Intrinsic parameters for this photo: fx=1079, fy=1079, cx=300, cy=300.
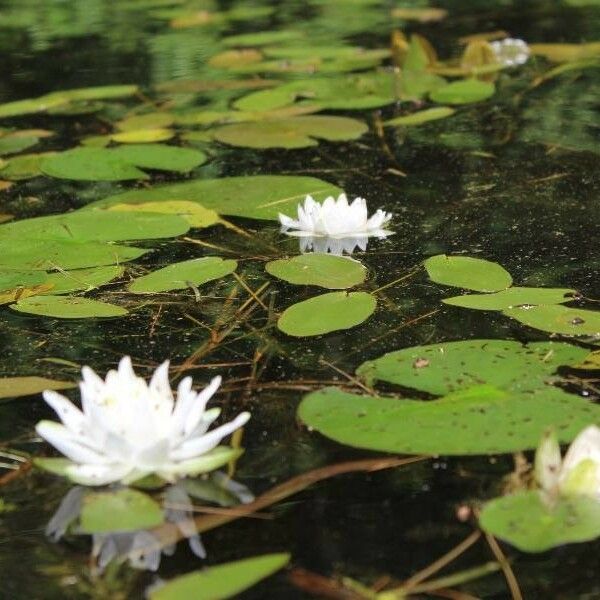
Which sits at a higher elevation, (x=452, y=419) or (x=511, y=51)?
(x=452, y=419)

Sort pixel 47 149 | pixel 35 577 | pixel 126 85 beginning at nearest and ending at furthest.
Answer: pixel 35 577, pixel 47 149, pixel 126 85

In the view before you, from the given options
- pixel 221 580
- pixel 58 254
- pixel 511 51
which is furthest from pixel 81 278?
pixel 511 51

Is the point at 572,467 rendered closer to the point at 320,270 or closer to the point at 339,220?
the point at 320,270

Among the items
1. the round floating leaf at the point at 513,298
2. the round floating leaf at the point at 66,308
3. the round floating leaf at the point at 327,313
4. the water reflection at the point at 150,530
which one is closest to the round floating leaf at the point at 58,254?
the round floating leaf at the point at 66,308

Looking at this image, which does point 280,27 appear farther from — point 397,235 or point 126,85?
point 397,235

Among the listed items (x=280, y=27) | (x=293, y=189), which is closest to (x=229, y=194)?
(x=293, y=189)

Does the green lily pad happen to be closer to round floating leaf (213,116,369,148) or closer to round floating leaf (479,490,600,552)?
round floating leaf (213,116,369,148)

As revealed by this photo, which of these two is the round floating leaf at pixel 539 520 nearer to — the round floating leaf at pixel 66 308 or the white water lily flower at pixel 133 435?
the white water lily flower at pixel 133 435
